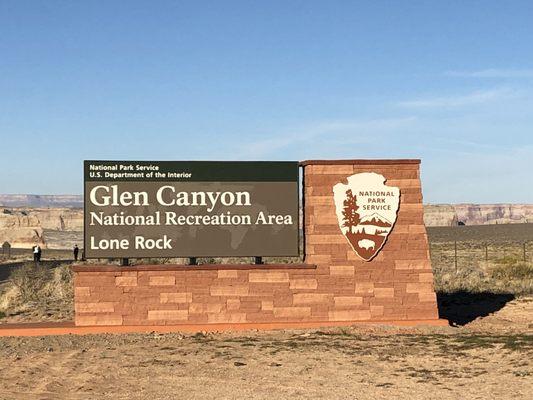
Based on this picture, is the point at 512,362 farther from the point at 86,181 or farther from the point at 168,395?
the point at 86,181

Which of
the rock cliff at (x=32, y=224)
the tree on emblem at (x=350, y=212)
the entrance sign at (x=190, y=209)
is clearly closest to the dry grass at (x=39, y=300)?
the entrance sign at (x=190, y=209)

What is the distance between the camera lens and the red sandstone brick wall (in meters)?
16.2

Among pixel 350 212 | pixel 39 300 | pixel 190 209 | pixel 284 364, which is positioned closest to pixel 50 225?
pixel 39 300

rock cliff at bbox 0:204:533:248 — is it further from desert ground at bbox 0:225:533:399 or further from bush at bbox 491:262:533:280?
desert ground at bbox 0:225:533:399

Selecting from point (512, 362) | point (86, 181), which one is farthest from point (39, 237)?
point (512, 362)

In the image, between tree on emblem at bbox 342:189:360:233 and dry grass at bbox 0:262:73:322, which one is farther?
dry grass at bbox 0:262:73:322

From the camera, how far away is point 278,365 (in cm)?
1212

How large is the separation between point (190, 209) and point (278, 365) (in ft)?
18.4

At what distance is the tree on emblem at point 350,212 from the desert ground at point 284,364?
2.38 meters

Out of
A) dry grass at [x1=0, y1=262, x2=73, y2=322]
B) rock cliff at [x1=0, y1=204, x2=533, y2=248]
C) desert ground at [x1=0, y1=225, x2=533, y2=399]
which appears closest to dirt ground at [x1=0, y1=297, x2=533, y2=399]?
desert ground at [x1=0, y1=225, x2=533, y2=399]

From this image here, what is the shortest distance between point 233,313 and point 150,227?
108 inches

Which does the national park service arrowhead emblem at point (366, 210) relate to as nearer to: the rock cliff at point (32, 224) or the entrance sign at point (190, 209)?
the entrance sign at point (190, 209)

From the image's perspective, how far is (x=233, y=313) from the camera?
53.7ft

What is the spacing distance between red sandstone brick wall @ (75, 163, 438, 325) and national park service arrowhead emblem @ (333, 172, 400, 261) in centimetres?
15
